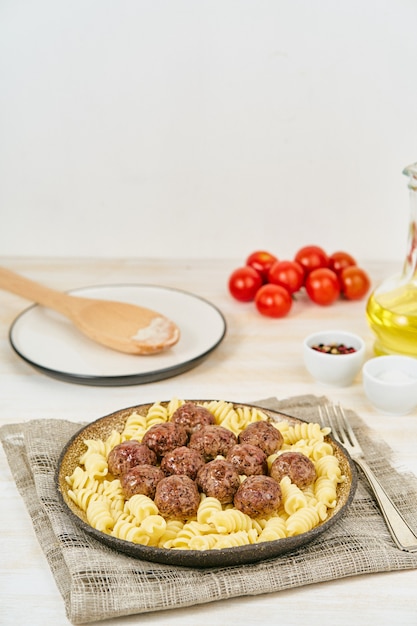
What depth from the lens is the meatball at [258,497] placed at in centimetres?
113

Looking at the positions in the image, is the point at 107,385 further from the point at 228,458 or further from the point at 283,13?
the point at 283,13

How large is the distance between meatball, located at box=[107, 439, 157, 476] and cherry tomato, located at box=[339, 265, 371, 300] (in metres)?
0.97

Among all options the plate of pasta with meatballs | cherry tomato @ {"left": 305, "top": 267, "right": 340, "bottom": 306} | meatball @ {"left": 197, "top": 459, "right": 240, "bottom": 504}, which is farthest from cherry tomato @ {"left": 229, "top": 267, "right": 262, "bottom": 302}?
meatball @ {"left": 197, "top": 459, "right": 240, "bottom": 504}

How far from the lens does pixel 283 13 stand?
7.13ft

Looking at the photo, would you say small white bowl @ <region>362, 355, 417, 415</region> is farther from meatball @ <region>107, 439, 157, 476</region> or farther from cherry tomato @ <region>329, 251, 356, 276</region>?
cherry tomato @ <region>329, 251, 356, 276</region>

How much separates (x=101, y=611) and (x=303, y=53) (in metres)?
1.64

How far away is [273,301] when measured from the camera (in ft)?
6.48

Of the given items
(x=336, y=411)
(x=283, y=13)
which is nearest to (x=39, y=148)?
(x=283, y=13)

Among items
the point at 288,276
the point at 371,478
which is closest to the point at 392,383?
the point at 371,478

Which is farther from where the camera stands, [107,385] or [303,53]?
[303,53]

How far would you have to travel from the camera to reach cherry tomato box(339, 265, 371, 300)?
2080 mm

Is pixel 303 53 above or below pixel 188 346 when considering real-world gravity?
above

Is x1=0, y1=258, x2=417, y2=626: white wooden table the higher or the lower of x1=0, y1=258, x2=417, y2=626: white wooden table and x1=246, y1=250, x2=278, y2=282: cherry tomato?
the lower

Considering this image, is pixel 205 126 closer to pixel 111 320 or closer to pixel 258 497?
pixel 111 320
